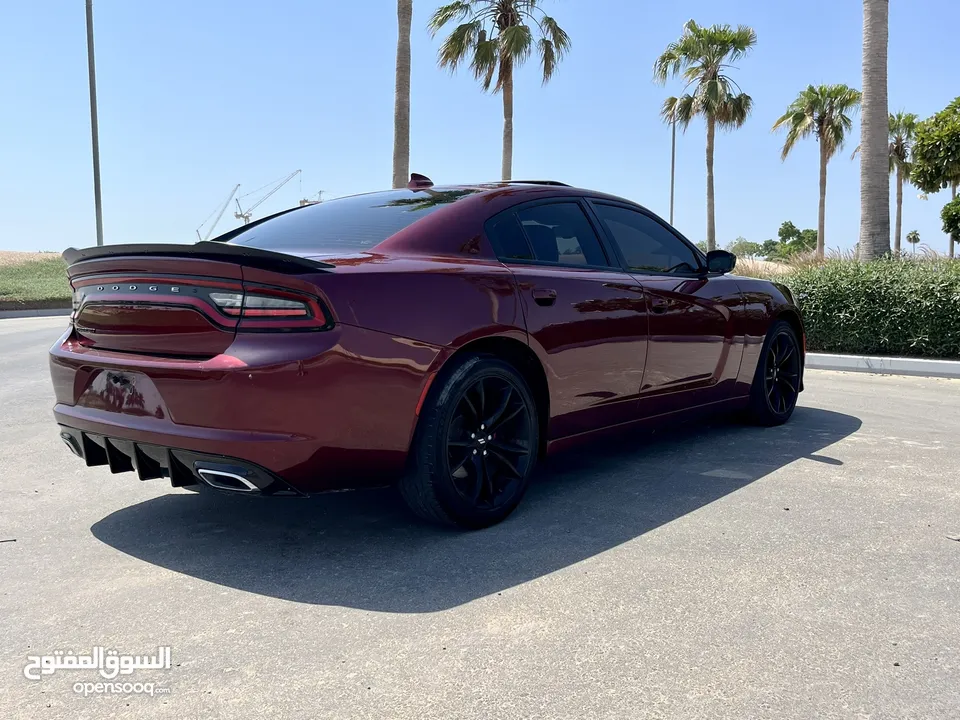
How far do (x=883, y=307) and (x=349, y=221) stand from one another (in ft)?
27.6

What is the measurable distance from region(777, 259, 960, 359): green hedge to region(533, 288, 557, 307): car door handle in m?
7.67

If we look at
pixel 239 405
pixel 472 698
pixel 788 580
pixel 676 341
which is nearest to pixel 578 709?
pixel 472 698

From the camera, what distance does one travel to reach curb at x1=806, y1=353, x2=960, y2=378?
9117 mm

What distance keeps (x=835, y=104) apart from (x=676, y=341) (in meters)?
38.0

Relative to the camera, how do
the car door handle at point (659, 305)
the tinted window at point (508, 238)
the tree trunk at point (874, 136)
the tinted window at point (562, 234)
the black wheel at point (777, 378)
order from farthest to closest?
the tree trunk at point (874, 136)
the black wheel at point (777, 378)
the car door handle at point (659, 305)
the tinted window at point (562, 234)
the tinted window at point (508, 238)

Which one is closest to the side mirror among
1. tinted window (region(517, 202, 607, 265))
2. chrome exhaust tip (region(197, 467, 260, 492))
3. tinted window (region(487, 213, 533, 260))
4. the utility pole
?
tinted window (region(517, 202, 607, 265))

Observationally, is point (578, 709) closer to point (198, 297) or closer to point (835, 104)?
point (198, 297)

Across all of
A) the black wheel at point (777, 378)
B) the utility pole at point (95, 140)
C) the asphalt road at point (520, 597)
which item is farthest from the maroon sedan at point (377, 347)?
the utility pole at point (95, 140)

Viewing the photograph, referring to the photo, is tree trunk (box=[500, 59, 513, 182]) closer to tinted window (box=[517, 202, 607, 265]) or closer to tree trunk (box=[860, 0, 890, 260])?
tree trunk (box=[860, 0, 890, 260])

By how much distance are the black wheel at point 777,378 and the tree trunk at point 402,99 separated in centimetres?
960

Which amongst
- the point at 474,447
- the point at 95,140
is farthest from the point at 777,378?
the point at 95,140

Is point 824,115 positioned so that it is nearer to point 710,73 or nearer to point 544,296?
point 710,73

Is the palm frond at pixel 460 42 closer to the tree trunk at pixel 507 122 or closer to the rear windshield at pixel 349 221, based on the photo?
the tree trunk at pixel 507 122

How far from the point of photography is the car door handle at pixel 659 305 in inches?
177
